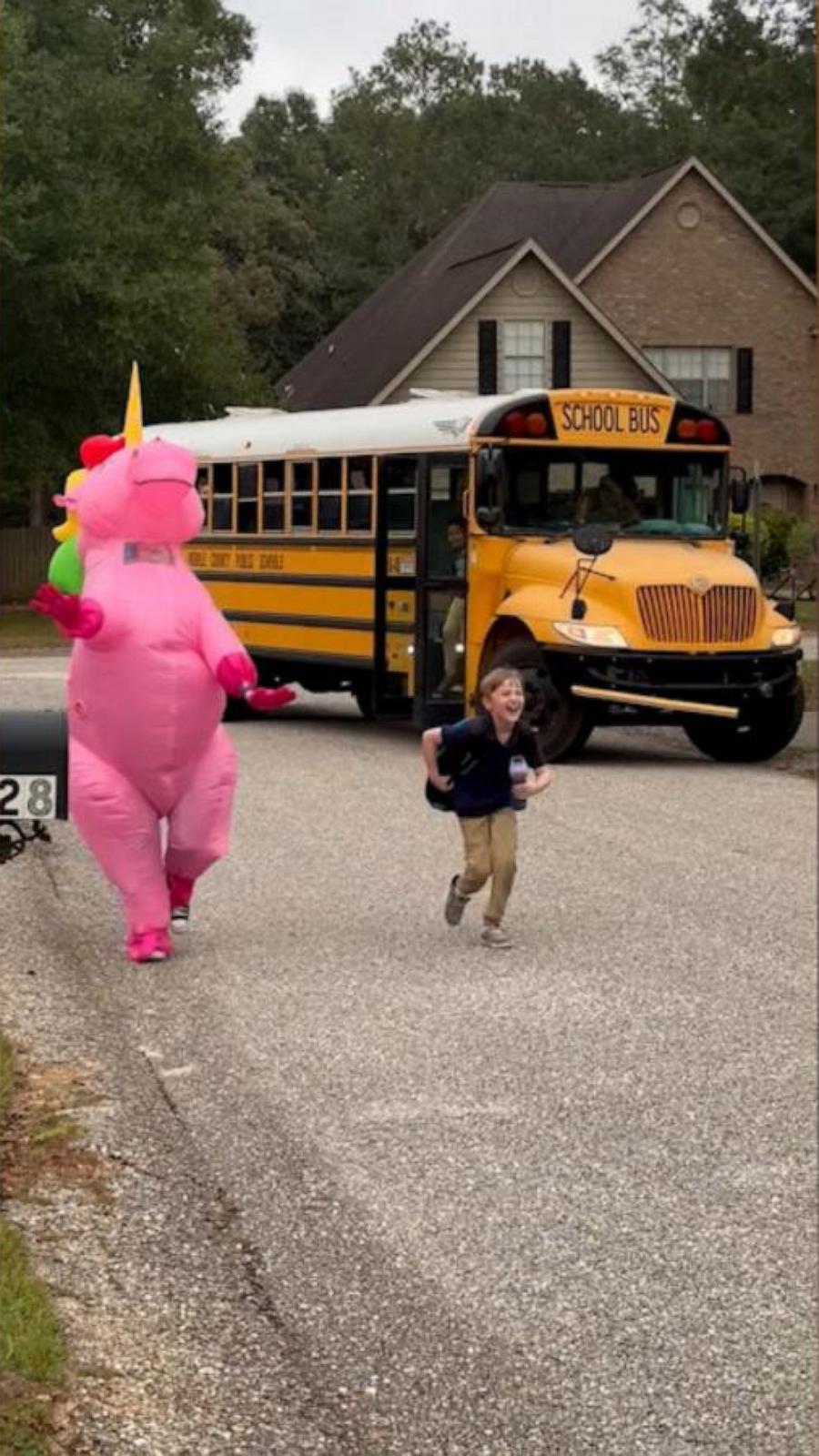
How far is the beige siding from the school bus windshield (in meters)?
0.07

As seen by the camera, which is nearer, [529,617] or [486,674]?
[486,674]

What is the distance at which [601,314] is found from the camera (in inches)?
79.6

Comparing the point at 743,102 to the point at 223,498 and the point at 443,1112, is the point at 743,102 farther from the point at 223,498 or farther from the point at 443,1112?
the point at 443,1112

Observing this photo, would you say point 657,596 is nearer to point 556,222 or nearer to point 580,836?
point 556,222

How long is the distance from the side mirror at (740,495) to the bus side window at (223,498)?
45 centimetres

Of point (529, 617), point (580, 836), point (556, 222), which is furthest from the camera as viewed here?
point (580, 836)

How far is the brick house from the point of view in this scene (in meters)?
1.79

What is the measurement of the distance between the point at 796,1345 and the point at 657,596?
604cm

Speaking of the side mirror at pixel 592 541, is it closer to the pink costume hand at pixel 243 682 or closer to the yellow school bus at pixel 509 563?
the yellow school bus at pixel 509 563

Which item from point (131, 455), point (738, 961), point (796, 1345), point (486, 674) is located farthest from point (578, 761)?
point (738, 961)

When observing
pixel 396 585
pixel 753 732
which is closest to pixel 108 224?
pixel 396 585

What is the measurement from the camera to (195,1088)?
7906 mm

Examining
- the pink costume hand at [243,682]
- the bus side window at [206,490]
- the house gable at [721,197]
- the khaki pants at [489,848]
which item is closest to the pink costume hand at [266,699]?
the pink costume hand at [243,682]

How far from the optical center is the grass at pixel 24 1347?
398 centimetres
